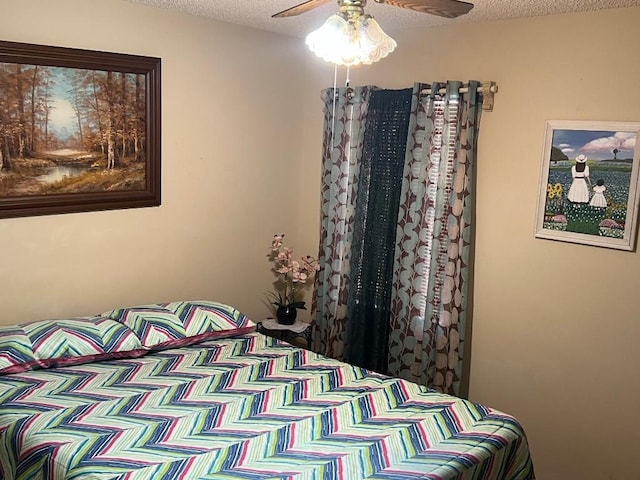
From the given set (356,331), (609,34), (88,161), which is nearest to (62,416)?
(88,161)

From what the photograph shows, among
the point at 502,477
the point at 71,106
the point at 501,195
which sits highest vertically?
the point at 71,106

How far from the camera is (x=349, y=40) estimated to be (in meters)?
2.01

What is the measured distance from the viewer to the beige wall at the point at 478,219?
3092mm

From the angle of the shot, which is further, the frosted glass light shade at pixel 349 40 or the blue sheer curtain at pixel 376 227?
the blue sheer curtain at pixel 376 227

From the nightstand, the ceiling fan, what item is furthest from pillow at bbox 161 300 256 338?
the ceiling fan

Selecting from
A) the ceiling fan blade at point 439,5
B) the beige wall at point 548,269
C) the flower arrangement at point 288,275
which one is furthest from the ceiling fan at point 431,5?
the flower arrangement at point 288,275

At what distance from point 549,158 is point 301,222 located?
1.78 m

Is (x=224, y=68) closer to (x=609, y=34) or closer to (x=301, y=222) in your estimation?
(x=301, y=222)

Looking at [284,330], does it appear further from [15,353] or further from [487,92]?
[487,92]

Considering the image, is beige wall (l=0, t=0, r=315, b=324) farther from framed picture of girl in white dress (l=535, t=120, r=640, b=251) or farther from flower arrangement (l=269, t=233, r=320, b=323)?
framed picture of girl in white dress (l=535, t=120, r=640, b=251)

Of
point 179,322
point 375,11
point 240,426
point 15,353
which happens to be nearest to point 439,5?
point 375,11

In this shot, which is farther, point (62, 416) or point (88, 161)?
point (88, 161)

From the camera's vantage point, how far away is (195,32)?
11.9ft

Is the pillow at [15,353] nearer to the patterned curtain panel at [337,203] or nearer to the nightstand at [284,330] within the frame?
the nightstand at [284,330]
